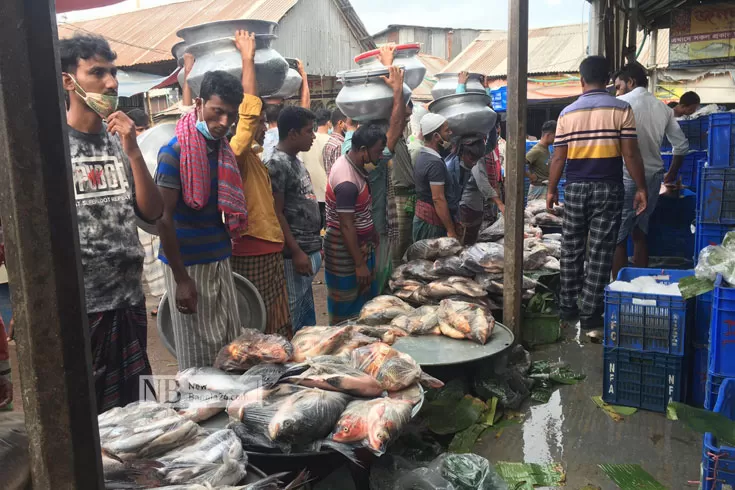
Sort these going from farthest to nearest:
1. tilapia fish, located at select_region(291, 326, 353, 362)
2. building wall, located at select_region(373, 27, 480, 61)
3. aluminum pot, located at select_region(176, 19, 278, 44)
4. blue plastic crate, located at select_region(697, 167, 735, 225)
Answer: building wall, located at select_region(373, 27, 480, 61) < blue plastic crate, located at select_region(697, 167, 735, 225) < aluminum pot, located at select_region(176, 19, 278, 44) < tilapia fish, located at select_region(291, 326, 353, 362)

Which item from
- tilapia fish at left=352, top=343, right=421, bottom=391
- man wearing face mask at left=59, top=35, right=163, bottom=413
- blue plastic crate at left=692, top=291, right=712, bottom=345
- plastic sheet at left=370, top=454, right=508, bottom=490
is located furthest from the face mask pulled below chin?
blue plastic crate at left=692, top=291, right=712, bottom=345

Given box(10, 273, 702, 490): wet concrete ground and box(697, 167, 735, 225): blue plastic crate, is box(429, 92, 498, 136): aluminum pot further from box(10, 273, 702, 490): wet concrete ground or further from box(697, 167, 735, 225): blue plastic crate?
box(10, 273, 702, 490): wet concrete ground

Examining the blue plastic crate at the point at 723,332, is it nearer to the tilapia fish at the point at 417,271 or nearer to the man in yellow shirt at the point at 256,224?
the tilapia fish at the point at 417,271

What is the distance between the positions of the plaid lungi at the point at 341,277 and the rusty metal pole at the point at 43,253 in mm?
3150

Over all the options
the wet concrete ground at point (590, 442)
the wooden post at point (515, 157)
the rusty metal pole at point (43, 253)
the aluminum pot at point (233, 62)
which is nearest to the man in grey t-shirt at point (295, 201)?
the aluminum pot at point (233, 62)

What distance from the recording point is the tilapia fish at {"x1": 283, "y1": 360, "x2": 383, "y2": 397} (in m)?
2.29

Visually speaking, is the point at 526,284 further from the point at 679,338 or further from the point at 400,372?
the point at 400,372

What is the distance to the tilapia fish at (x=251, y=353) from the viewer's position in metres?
2.47

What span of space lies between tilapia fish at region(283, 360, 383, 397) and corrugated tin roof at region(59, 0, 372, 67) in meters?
11.4

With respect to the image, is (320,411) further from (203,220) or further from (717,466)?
(717,466)

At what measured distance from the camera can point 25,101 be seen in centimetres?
103

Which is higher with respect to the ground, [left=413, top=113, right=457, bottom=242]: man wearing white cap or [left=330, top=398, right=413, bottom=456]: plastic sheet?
[left=413, top=113, right=457, bottom=242]: man wearing white cap

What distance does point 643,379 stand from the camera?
347 cm

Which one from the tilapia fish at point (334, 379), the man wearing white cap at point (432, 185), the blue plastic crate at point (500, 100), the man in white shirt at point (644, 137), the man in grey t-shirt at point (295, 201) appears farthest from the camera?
the blue plastic crate at point (500, 100)
